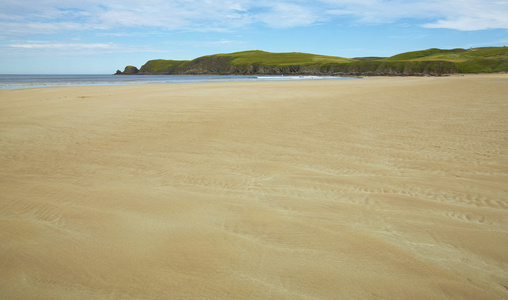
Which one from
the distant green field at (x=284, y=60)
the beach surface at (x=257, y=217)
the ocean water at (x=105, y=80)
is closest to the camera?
the beach surface at (x=257, y=217)

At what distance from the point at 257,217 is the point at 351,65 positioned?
291ft

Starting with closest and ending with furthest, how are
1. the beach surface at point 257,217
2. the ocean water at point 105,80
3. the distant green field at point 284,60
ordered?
1. the beach surface at point 257,217
2. the ocean water at point 105,80
3. the distant green field at point 284,60

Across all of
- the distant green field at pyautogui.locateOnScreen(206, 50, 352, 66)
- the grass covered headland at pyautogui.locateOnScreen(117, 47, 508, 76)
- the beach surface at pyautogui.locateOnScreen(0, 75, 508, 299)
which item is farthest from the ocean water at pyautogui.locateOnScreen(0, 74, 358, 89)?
the distant green field at pyautogui.locateOnScreen(206, 50, 352, 66)

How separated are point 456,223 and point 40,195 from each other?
446 cm

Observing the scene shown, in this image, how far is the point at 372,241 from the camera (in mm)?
2605

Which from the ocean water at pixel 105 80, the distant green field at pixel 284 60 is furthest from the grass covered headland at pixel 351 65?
the ocean water at pixel 105 80

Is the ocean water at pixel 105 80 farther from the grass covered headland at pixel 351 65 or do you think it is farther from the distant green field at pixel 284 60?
the distant green field at pixel 284 60

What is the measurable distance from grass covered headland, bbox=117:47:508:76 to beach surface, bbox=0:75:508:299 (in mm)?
70238

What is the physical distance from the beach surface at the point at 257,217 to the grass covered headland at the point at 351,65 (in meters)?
70.2

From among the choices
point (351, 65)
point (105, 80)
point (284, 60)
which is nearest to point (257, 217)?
point (105, 80)

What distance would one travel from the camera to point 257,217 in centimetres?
305

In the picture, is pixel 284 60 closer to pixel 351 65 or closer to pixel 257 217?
pixel 351 65

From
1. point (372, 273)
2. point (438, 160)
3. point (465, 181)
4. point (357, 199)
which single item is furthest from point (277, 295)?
point (438, 160)

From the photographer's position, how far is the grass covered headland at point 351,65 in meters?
67.4
